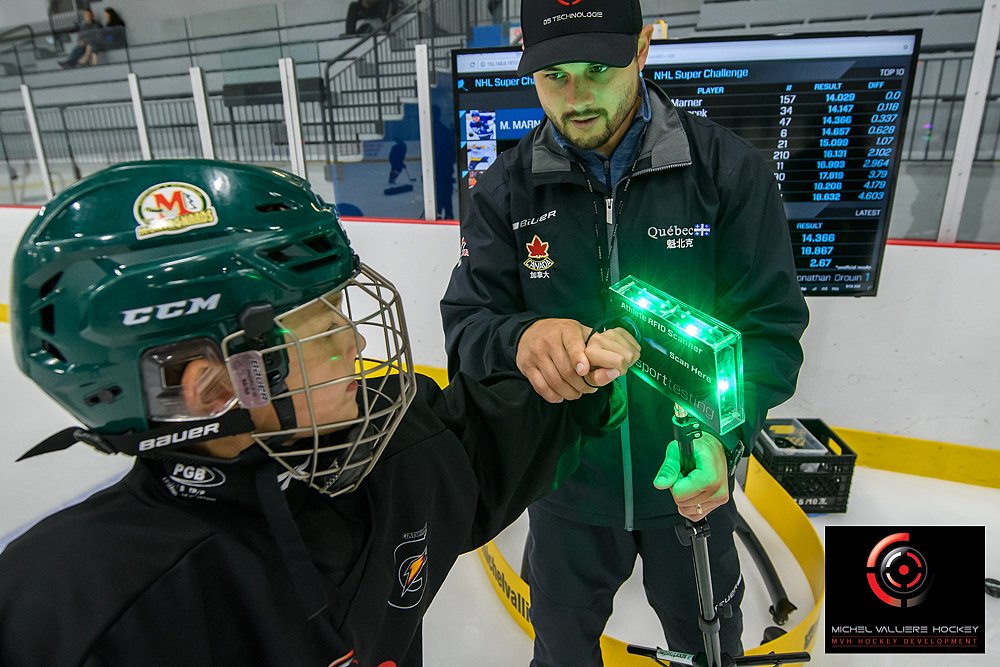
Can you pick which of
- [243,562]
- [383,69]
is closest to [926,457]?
[243,562]

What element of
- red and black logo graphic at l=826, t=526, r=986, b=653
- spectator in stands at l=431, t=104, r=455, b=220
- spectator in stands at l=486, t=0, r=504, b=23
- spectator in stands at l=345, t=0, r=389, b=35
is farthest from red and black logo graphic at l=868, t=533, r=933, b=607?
spectator in stands at l=345, t=0, r=389, b=35

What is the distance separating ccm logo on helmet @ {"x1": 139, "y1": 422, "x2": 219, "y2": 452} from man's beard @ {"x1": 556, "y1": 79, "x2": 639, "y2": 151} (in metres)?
0.85

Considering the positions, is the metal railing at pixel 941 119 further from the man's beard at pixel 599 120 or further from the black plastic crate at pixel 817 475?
the man's beard at pixel 599 120

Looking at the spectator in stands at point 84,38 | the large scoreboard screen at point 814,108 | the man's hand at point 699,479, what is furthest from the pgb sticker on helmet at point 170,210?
the spectator in stands at point 84,38

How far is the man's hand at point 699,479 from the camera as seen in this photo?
898mm

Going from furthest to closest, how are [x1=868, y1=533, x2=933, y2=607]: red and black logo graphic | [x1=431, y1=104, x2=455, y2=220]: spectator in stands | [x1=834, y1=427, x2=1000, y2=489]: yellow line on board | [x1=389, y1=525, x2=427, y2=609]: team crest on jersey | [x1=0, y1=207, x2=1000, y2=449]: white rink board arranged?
[x1=431, y1=104, x2=455, y2=220]: spectator in stands < [x1=834, y1=427, x2=1000, y2=489]: yellow line on board < [x1=0, y1=207, x2=1000, y2=449]: white rink board < [x1=868, y1=533, x2=933, y2=607]: red and black logo graphic < [x1=389, y1=525, x2=427, y2=609]: team crest on jersey

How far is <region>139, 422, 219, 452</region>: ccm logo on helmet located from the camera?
70 cm

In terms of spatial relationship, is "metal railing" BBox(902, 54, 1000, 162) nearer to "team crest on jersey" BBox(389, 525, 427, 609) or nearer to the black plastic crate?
the black plastic crate

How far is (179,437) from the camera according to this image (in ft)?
2.30

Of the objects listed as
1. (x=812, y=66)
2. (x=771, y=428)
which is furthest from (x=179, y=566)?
(x=771, y=428)

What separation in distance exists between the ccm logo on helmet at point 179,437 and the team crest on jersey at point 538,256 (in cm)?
76

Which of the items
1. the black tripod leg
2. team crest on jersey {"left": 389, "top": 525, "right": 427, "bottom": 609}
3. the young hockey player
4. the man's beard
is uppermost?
the man's beard

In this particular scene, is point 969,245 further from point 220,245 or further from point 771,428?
point 220,245

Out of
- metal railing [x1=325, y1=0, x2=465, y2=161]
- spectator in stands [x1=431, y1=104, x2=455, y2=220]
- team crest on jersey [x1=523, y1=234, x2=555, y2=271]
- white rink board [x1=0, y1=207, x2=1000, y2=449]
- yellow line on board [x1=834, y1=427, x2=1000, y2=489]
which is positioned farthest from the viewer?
metal railing [x1=325, y1=0, x2=465, y2=161]
